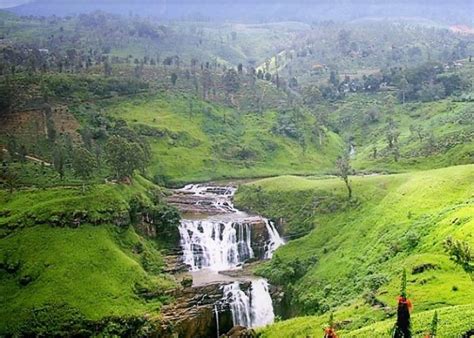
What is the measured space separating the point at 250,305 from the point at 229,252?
36.1 feet

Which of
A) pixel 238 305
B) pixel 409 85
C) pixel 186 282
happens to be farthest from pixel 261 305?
pixel 409 85

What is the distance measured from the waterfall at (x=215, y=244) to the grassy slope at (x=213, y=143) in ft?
81.9

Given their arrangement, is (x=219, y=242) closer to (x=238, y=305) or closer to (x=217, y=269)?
(x=217, y=269)

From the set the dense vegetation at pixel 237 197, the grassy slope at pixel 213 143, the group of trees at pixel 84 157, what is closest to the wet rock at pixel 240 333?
the dense vegetation at pixel 237 197


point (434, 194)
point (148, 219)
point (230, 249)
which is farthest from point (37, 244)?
point (434, 194)

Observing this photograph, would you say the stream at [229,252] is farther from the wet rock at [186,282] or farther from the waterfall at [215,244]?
the wet rock at [186,282]

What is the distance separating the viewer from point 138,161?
6438 cm

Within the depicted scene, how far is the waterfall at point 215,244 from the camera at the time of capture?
6041 centimetres

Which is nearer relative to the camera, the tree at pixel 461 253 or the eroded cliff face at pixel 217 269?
the tree at pixel 461 253

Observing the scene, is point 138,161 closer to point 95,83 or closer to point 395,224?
point 395,224

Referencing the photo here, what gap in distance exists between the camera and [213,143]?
3969 inches

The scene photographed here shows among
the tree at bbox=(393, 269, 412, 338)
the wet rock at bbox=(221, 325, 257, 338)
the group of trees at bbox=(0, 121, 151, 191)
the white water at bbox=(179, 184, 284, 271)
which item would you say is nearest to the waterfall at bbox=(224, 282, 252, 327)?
the wet rock at bbox=(221, 325, 257, 338)

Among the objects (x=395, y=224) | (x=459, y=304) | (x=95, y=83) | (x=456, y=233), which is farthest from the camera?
(x=95, y=83)

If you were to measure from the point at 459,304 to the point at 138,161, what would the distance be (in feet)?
131
